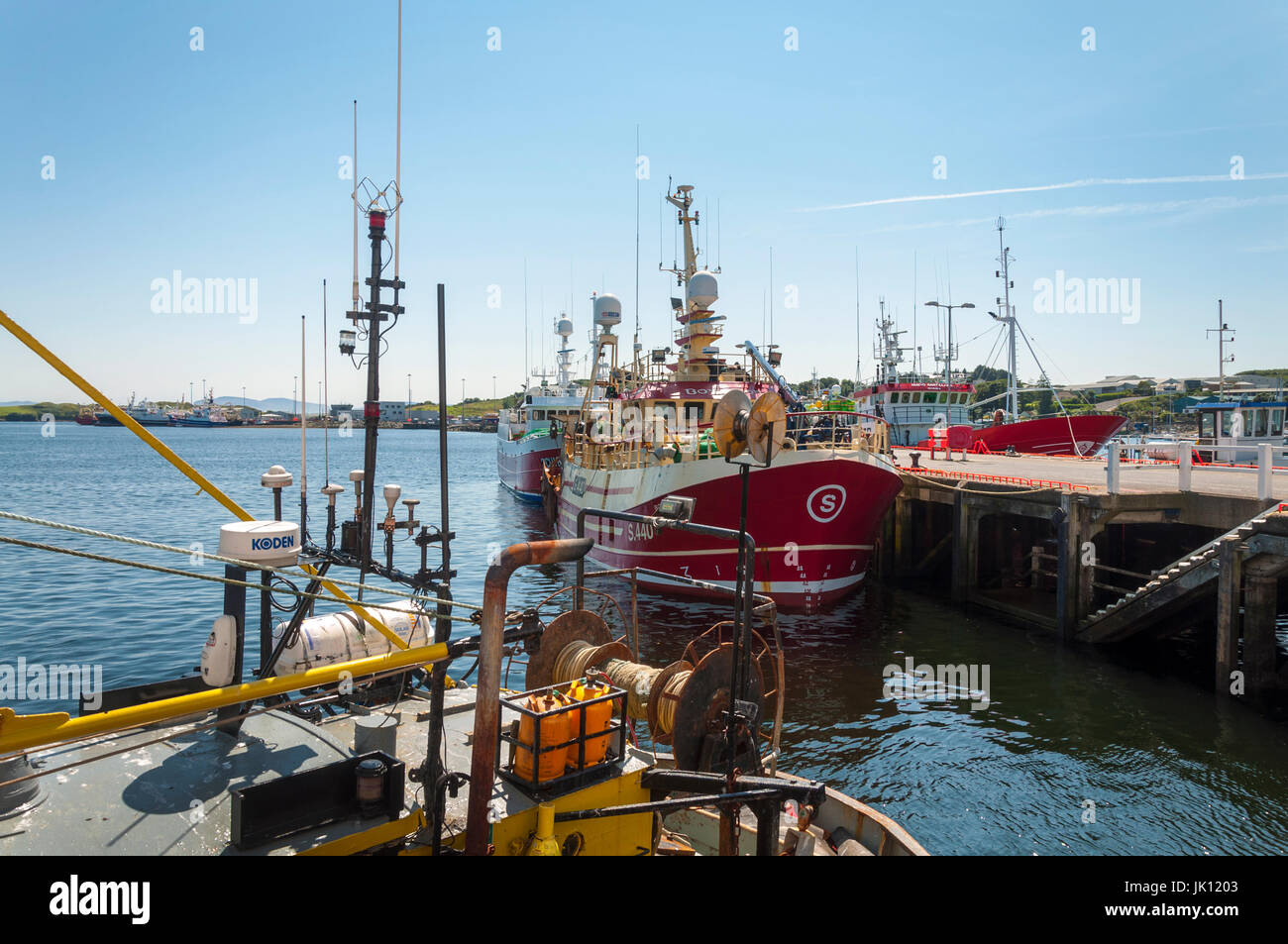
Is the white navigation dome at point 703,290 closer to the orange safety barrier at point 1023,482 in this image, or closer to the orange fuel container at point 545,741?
the orange safety barrier at point 1023,482

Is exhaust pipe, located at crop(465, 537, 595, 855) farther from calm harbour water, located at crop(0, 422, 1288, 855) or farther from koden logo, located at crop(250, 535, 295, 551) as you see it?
calm harbour water, located at crop(0, 422, 1288, 855)

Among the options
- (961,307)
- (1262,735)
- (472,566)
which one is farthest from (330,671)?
(961,307)

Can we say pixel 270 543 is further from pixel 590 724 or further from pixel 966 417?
pixel 966 417

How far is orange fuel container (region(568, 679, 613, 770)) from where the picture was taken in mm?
6109

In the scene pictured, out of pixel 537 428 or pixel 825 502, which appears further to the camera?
pixel 537 428

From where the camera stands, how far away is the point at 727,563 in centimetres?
2166

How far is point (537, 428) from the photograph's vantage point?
5900 centimetres

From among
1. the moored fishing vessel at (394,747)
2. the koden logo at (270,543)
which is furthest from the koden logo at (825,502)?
the koden logo at (270,543)

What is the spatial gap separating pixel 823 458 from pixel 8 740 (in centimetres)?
1772

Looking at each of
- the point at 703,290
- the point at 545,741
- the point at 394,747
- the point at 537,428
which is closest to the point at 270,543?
the point at 394,747

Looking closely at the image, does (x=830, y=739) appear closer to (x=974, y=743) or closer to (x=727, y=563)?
(x=974, y=743)

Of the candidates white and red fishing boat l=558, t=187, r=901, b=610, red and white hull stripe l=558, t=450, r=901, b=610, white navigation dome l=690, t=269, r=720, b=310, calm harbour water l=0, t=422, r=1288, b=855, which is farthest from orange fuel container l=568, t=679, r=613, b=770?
white navigation dome l=690, t=269, r=720, b=310

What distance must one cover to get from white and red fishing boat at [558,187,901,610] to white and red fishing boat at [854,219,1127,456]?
1521 centimetres

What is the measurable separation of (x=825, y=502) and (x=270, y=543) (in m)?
16.8
